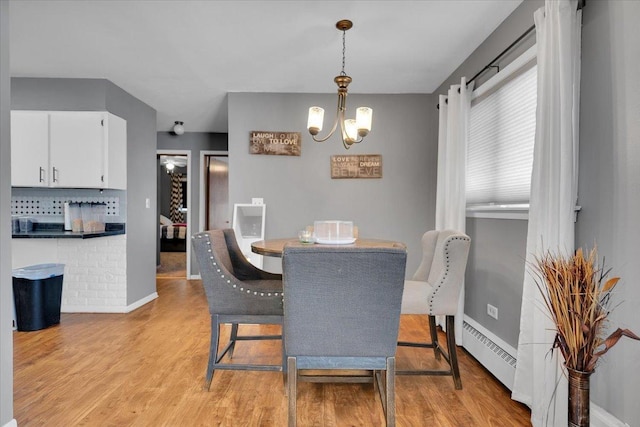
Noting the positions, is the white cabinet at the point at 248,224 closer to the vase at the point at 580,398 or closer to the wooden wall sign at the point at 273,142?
the wooden wall sign at the point at 273,142

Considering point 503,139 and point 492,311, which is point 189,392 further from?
point 503,139

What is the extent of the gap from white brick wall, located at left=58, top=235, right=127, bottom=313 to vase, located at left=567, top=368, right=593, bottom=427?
4022 mm

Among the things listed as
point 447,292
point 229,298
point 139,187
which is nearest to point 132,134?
point 139,187

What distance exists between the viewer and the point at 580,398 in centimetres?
130

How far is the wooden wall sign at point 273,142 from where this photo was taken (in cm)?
406

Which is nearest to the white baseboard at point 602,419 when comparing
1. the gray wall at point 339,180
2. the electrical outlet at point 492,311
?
the electrical outlet at point 492,311

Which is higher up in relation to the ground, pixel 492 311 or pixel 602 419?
pixel 492 311

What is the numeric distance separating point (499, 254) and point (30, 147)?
4.42 metres

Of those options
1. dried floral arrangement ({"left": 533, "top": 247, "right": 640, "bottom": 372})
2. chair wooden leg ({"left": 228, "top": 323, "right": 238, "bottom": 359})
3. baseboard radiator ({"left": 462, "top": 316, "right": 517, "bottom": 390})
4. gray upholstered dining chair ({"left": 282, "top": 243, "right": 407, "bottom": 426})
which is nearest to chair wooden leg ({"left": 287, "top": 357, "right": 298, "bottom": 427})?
gray upholstered dining chair ({"left": 282, "top": 243, "right": 407, "bottom": 426})

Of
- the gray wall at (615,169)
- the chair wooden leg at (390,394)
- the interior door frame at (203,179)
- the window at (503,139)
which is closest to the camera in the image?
the gray wall at (615,169)

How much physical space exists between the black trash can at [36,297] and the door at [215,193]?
8.84 ft

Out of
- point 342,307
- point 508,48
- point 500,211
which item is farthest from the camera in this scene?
point 500,211

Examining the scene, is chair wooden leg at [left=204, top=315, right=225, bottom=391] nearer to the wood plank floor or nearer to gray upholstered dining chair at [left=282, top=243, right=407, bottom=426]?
the wood plank floor

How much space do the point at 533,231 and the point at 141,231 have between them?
13.5ft
